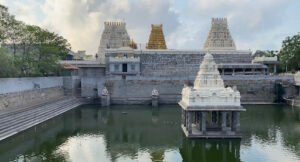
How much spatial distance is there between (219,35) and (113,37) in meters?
19.1

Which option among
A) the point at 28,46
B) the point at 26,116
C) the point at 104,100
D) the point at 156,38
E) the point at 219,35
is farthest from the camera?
the point at 156,38

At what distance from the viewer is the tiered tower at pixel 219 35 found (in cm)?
6962

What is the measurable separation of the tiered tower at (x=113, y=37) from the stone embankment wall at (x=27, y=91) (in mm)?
18670

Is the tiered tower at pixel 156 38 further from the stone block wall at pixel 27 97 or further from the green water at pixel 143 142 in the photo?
the green water at pixel 143 142

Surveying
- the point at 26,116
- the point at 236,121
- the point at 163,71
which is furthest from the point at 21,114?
the point at 163,71

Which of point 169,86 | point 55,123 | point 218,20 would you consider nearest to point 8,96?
point 55,123

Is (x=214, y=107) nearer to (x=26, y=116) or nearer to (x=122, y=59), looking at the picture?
(x=26, y=116)

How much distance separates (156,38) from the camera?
230 ft

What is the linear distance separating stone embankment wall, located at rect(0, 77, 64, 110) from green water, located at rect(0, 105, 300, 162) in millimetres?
3558

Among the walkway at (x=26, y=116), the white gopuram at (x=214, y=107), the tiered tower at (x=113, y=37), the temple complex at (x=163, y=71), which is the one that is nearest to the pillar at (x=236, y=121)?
the white gopuram at (x=214, y=107)

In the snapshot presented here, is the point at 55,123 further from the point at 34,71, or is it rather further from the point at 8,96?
the point at 34,71

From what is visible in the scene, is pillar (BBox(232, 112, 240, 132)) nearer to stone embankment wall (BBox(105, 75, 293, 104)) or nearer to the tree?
stone embankment wall (BBox(105, 75, 293, 104))

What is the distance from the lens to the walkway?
2869cm

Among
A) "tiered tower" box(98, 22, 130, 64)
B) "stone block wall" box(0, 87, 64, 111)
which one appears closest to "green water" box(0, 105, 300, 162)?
"stone block wall" box(0, 87, 64, 111)
